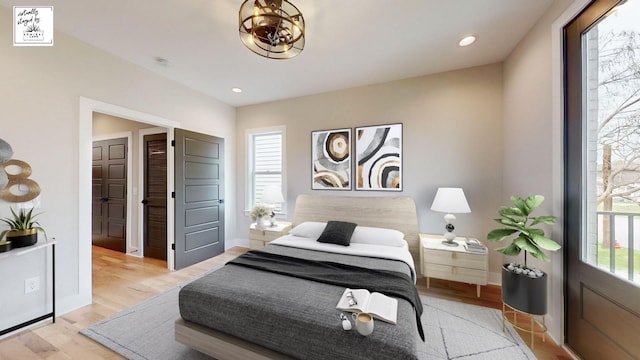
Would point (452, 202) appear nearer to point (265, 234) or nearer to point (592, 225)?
point (592, 225)

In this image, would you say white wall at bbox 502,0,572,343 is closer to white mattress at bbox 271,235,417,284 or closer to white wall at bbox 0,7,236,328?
white mattress at bbox 271,235,417,284

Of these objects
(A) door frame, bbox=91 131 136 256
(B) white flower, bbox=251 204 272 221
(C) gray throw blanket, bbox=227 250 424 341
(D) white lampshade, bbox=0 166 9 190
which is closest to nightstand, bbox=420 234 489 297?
(C) gray throw blanket, bbox=227 250 424 341

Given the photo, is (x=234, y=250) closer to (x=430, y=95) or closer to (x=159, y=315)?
(x=159, y=315)

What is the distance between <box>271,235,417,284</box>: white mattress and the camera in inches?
89.5

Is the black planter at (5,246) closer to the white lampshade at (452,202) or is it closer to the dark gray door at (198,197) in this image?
the dark gray door at (198,197)

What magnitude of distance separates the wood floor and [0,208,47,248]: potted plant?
2.65ft

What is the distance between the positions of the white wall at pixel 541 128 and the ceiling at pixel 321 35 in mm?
221

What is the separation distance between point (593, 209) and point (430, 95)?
2090 millimetres

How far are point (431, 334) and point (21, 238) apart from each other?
3.60 meters

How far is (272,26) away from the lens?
62.3 inches

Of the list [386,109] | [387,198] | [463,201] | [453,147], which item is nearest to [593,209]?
[463,201]

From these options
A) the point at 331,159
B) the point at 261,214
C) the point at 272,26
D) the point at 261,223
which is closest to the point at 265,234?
the point at 261,223

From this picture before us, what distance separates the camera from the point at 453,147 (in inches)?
117

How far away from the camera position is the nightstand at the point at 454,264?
2.40 meters
